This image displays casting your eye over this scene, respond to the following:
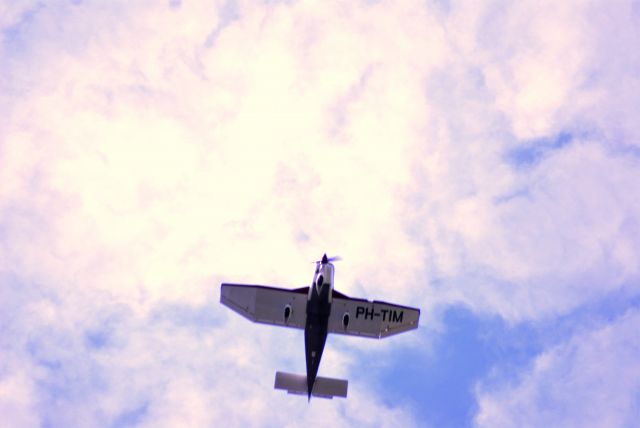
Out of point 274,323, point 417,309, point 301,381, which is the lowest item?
point 301,381

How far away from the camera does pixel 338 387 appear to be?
207 feet

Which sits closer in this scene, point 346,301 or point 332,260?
point 332,260

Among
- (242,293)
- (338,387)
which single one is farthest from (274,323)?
(338,387)

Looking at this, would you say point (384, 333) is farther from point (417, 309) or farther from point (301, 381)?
point (301, 381)

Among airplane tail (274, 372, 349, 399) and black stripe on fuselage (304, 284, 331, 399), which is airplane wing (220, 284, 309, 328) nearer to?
black stripe on fuselage (304, 284, 331, 399)


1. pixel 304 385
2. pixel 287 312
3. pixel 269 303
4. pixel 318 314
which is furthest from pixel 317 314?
pixel 304 385

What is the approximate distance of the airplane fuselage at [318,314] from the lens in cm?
5719

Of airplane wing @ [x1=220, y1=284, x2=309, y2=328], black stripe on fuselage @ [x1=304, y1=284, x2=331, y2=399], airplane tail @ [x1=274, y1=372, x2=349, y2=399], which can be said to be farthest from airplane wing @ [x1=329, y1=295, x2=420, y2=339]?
airplane tail @ [x1=274, y1=372, x2=349, y2=399]

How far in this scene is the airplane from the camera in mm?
58000

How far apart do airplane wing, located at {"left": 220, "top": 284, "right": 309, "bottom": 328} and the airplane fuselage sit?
2.06 metres

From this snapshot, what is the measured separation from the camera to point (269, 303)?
61.6 meters

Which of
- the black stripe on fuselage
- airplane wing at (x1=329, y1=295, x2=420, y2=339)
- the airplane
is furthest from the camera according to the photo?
airplane wing at (x1=329, y1=295, x2=420, y2=339)

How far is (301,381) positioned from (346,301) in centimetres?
810

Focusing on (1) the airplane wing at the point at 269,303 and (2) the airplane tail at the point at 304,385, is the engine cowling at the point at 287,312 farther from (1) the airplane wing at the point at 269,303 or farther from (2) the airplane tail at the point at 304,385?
(2) the airplane tail at the point at 304,385
